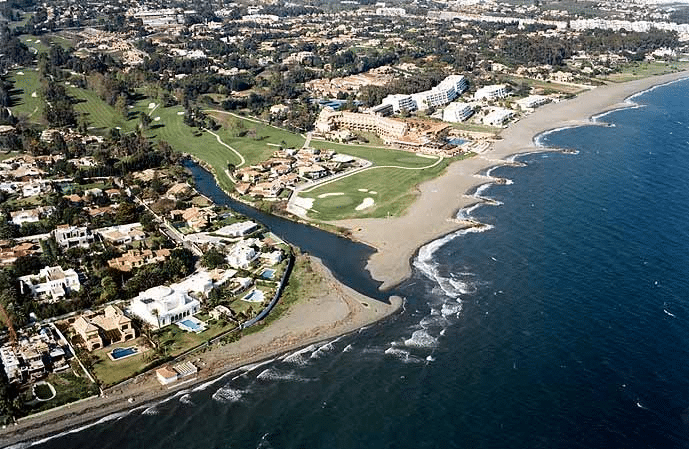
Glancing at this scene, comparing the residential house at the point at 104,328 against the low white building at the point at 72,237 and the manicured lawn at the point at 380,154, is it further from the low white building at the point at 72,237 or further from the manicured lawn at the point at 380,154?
the manicured lawn at the point at 380,154

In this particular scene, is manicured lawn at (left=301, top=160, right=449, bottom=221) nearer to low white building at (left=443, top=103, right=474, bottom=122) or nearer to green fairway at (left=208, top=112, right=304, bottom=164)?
green fairway at (left=208, top=112, right=304, bottom=164)

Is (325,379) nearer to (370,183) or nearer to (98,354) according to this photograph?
(98,354)

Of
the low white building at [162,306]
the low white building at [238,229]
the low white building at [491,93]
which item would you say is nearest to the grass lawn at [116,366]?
the low white building at [162,306]

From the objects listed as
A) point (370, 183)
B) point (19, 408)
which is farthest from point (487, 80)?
point (19, 408)

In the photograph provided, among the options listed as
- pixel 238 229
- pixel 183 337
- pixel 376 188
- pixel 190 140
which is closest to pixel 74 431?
pixel 183 337

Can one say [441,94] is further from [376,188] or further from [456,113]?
[376,188]

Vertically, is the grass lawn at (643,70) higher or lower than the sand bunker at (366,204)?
higher

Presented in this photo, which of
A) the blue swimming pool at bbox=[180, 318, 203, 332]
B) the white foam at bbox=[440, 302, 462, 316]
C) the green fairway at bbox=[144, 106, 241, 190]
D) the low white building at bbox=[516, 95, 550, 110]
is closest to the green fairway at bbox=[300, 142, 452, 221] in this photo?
the green fairway at bbox=[144, 106, 241, 190]
